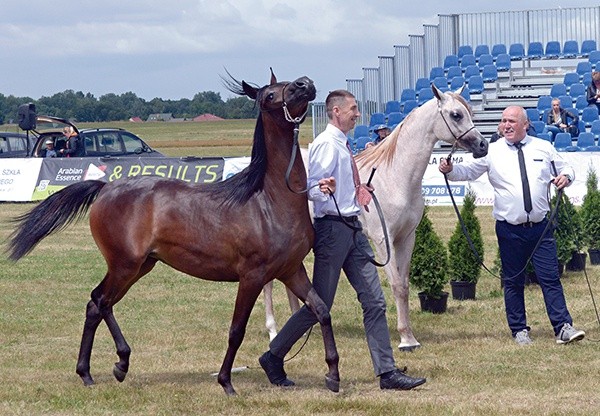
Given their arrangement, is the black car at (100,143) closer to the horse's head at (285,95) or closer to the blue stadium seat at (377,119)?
the blue stadium seat at (377,119)

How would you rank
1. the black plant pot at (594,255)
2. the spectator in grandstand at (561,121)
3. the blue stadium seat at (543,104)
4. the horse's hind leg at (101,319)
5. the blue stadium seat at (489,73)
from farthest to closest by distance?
the blue stadium seat at (489,73)
the blue stadium seat at (543,104)
the spectator in grandstand at (561,121)
the black plant pot at (594,255)
the horse's hind leg at (101,319)

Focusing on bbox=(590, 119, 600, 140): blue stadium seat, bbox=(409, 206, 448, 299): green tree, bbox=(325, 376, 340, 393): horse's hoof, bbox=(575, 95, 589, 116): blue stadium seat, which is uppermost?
bbox=(575, 95, 589, 116): blue stadium seat

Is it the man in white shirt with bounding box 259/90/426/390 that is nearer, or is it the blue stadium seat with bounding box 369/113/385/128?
the man in white shirt with bounding box 259/90/426/390

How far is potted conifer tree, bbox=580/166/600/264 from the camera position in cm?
1430

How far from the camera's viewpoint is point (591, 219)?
47.0 ft

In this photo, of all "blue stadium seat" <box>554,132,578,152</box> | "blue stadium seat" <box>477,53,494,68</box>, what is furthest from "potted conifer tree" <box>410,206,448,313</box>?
"blue stadium seat" <box>477,53,494,68</box>

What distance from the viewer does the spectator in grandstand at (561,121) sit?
930 inches

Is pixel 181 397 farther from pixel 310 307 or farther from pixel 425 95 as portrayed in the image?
pixel 425 95

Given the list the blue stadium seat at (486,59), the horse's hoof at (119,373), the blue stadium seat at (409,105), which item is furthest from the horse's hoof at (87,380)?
the blue stadium seat at (486,59)

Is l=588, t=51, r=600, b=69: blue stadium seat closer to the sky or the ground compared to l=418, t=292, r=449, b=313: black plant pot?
closer to the sky

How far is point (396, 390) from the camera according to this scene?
7602 millimetres

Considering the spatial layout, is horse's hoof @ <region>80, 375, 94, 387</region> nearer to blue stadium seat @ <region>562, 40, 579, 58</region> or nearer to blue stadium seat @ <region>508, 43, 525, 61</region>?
blue stadium seat @ <region>508, 43, 525, 61</region>

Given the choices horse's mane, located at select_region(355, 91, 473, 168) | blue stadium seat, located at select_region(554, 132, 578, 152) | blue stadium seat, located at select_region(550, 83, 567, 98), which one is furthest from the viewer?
blue stadium seat, located at select_region(550, 83, 567, 98)

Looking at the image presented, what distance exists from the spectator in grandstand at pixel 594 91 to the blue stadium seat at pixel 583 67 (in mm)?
2817
